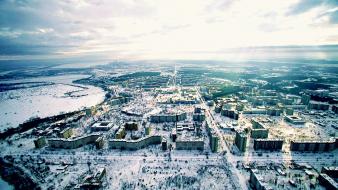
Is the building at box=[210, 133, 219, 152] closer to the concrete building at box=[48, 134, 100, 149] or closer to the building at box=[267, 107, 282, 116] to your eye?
the concrete building at box=[48, 134, 100, 149]

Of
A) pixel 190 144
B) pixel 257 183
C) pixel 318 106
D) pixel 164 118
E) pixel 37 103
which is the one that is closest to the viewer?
pixel 257 183

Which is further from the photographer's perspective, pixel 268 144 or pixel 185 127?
pixel 185 127

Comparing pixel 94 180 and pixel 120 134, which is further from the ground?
pixel 120 134

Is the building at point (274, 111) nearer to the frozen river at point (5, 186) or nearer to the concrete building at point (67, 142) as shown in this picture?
the concrete building at point (67, 142)

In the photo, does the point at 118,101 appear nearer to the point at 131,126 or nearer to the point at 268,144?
the point at 131,126

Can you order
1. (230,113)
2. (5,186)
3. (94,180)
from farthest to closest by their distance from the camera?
(230,113), (5,186), (94,180)

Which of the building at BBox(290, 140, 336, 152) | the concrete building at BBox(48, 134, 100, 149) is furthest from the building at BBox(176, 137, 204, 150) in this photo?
the concrete building at BBox(48, 134, 100, 149)

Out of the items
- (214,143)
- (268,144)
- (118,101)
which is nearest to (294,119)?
(268,144)
